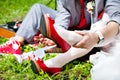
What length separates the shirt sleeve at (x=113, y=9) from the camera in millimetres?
3971

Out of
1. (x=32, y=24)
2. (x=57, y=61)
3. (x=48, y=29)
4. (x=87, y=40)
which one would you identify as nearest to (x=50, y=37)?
(x=48, y=29)

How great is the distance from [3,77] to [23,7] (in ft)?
7.70

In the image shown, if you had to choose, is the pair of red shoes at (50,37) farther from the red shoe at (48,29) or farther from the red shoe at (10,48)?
the red shoe at (10,48)

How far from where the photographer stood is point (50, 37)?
3.89m

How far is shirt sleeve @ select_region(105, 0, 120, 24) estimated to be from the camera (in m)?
3.97

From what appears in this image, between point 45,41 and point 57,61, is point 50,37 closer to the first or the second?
point 57,61

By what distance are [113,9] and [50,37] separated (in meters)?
0.63

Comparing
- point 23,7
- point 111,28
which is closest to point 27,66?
point 111,28

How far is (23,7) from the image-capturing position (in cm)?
629

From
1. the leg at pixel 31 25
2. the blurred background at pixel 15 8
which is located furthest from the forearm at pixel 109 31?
the blurred background at pixel 15 8

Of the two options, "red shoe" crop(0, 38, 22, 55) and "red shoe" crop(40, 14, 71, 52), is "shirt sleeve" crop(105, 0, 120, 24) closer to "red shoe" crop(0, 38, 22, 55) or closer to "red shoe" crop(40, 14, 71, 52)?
"red shoe" crop(40, 14, 71, 52)

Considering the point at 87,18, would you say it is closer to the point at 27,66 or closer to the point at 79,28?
the point at 79,28

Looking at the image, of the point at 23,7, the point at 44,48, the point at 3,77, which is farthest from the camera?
the point at 23,7

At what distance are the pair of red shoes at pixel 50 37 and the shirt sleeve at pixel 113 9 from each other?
48cm
